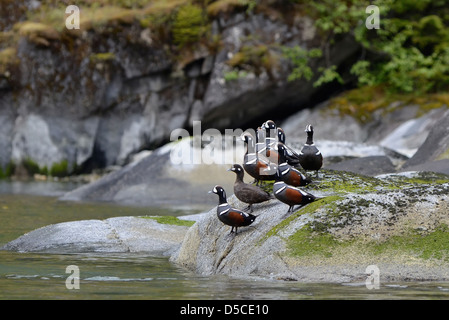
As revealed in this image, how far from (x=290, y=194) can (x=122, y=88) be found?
2274cm

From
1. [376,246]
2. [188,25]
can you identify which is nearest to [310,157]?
[376,246]

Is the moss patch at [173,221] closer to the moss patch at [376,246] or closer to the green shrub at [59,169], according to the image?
the moss patch at [376,246]

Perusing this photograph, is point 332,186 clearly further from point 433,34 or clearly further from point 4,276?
point 433,34

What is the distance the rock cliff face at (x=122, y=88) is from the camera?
30.2 metres

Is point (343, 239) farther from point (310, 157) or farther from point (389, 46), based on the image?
point (389, 46)

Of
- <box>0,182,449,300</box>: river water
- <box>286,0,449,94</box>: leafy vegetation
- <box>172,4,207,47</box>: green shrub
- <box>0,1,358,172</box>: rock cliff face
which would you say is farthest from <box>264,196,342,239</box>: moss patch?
<box>172,4,207,47</box>: green shrub

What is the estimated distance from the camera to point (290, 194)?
359 inches

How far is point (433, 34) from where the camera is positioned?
32.2m

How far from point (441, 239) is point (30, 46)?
24288 mm

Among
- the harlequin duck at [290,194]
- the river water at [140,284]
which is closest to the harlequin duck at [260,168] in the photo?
the harlequin duck at [290,194]

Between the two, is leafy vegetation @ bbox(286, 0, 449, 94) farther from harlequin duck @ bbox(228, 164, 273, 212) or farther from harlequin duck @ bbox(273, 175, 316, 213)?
harlequin duck @ bbox(273, 175, 316, 213)

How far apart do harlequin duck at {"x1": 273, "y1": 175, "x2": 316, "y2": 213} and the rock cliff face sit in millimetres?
21279

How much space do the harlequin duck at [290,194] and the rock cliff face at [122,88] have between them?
69.8 ft

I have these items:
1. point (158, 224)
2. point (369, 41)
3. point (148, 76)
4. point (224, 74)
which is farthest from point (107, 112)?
point (158, 224)
